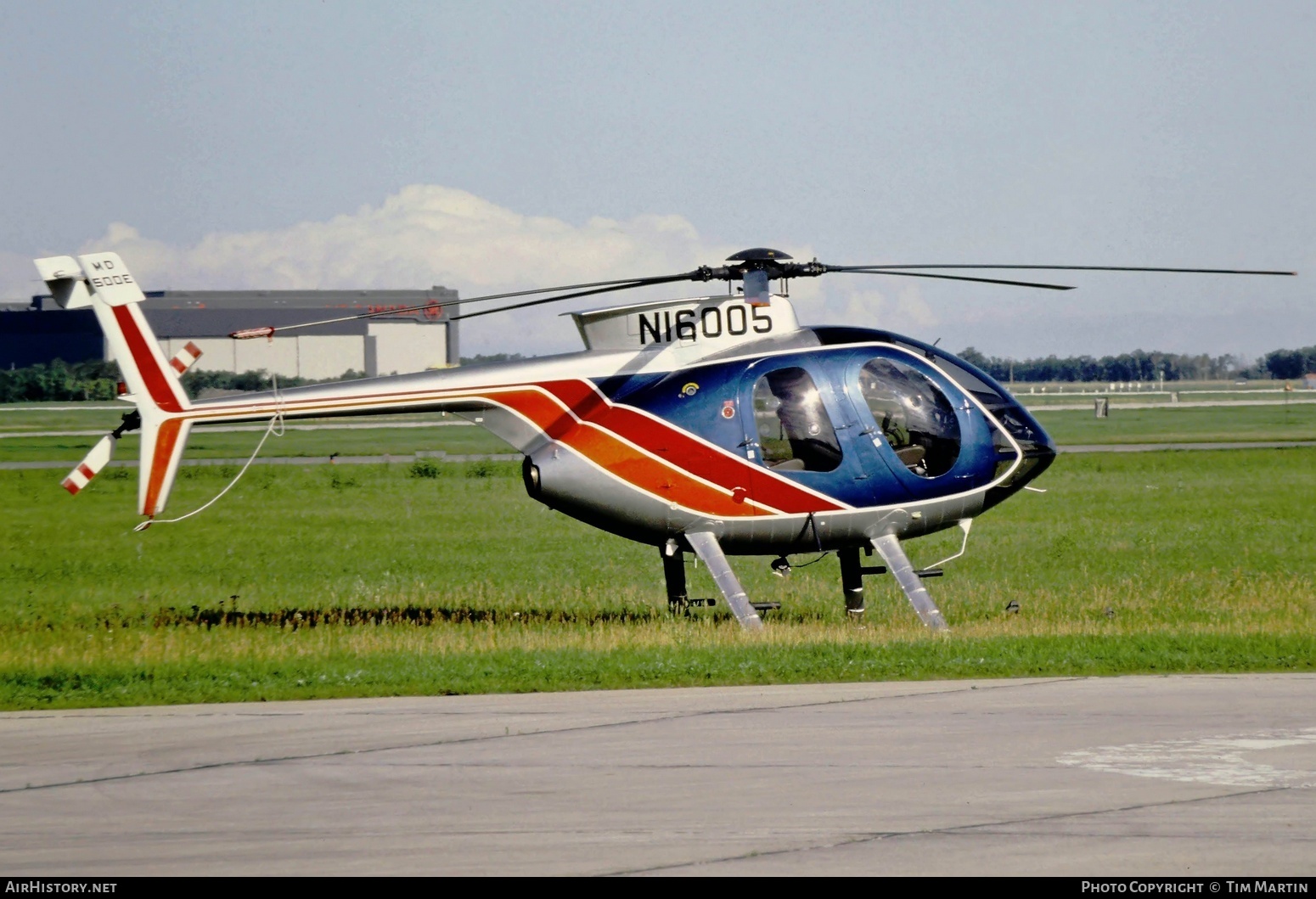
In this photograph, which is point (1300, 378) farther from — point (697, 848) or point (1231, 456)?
point (697, 848)

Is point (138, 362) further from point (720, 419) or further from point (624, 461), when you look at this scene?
point (720, 419)

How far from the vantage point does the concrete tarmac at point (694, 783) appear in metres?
8.40

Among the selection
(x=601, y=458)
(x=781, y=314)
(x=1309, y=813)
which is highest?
(x=781, y=314)

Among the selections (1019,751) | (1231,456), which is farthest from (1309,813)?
(1231,456)

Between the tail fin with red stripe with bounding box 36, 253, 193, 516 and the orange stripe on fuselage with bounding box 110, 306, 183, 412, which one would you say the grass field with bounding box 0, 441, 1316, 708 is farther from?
the orange stripe on fuselage with bounding box 110, 306, 183, 412

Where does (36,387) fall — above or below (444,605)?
above

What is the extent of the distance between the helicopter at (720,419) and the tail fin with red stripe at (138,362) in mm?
20

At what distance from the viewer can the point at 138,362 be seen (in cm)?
1766

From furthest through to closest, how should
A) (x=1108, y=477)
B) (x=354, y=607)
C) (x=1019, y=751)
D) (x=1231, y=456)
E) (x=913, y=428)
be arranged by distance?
(x=1231, y=456) < (x=1108, y=477) < (x=354, y=607) < (x=913, y=428) < (x=1019, y=751)

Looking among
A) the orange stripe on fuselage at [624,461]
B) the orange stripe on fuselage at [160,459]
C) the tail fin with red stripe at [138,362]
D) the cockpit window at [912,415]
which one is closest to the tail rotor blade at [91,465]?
the tail fin with red stripe at [138,362]

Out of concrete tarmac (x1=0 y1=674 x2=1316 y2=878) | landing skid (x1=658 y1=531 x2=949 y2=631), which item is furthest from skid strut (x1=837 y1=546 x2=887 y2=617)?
concrete tarmac (x1=0 y1=674 x2=1316 y2=878)

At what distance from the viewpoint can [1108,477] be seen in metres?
46.1

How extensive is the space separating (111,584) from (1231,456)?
40.1 m

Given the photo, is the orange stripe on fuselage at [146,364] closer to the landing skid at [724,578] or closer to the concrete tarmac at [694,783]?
the concrete tarmac at [694,783]
